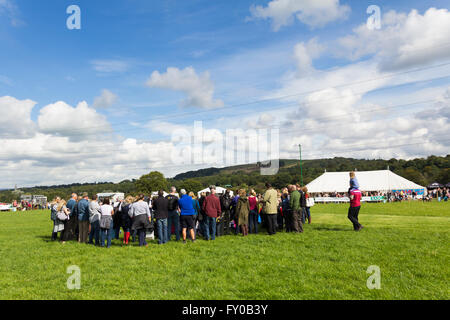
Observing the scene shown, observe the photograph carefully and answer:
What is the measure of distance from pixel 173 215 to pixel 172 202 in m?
0.65

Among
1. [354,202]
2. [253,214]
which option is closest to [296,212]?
[253,214]

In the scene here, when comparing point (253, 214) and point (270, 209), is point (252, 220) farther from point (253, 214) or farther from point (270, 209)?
point (270, 209)

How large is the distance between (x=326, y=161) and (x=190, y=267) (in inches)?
5771

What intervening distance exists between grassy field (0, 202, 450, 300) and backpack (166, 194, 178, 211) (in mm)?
1590

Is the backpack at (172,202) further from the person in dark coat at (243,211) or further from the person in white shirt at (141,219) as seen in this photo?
the person in dark coat at (243,211)

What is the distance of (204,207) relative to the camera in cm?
1360

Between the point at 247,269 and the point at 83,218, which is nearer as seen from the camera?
the point at 247,269

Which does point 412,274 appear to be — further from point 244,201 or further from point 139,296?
point 244,201

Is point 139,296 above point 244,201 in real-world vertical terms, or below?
below

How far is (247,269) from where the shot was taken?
8.04 m


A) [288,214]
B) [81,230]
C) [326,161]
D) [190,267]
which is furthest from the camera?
[326,161]

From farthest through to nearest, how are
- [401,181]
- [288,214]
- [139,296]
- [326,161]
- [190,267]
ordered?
[326,161] < [401,181] < [288,214] < [190,267] < [139,296]

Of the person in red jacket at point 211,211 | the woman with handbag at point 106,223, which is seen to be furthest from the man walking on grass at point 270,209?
the woman with handbag at point 106,223

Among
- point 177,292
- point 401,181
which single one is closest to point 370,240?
point 177,292
